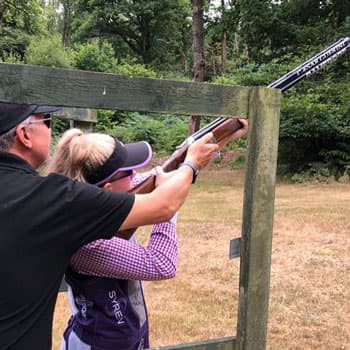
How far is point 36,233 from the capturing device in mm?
1362

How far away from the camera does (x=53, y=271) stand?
4.69 feet

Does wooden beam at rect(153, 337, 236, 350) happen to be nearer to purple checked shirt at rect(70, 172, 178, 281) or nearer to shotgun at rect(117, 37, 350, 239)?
purple checked shirt at rect(70, 172, 178, 281)

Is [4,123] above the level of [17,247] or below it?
above

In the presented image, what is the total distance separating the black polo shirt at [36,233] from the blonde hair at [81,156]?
380 millimetres

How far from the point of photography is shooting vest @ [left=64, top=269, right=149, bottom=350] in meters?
1.87

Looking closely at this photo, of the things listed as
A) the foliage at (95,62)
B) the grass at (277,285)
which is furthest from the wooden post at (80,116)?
the foliage at (95,62)

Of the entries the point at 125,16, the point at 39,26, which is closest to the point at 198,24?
the point at 39,26

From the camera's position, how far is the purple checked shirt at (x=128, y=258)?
1805mm

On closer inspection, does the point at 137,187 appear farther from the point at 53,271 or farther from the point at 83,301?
the point at 53,271

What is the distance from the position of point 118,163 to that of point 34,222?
1.85 feet

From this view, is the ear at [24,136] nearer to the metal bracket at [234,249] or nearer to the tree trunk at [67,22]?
the metal bracket at [234,249]

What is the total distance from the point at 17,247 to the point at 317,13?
51.1ft

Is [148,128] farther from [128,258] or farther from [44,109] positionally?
[44,109]

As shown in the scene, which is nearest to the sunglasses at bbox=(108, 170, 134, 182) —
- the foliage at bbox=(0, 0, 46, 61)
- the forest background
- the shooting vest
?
the shooting vest
